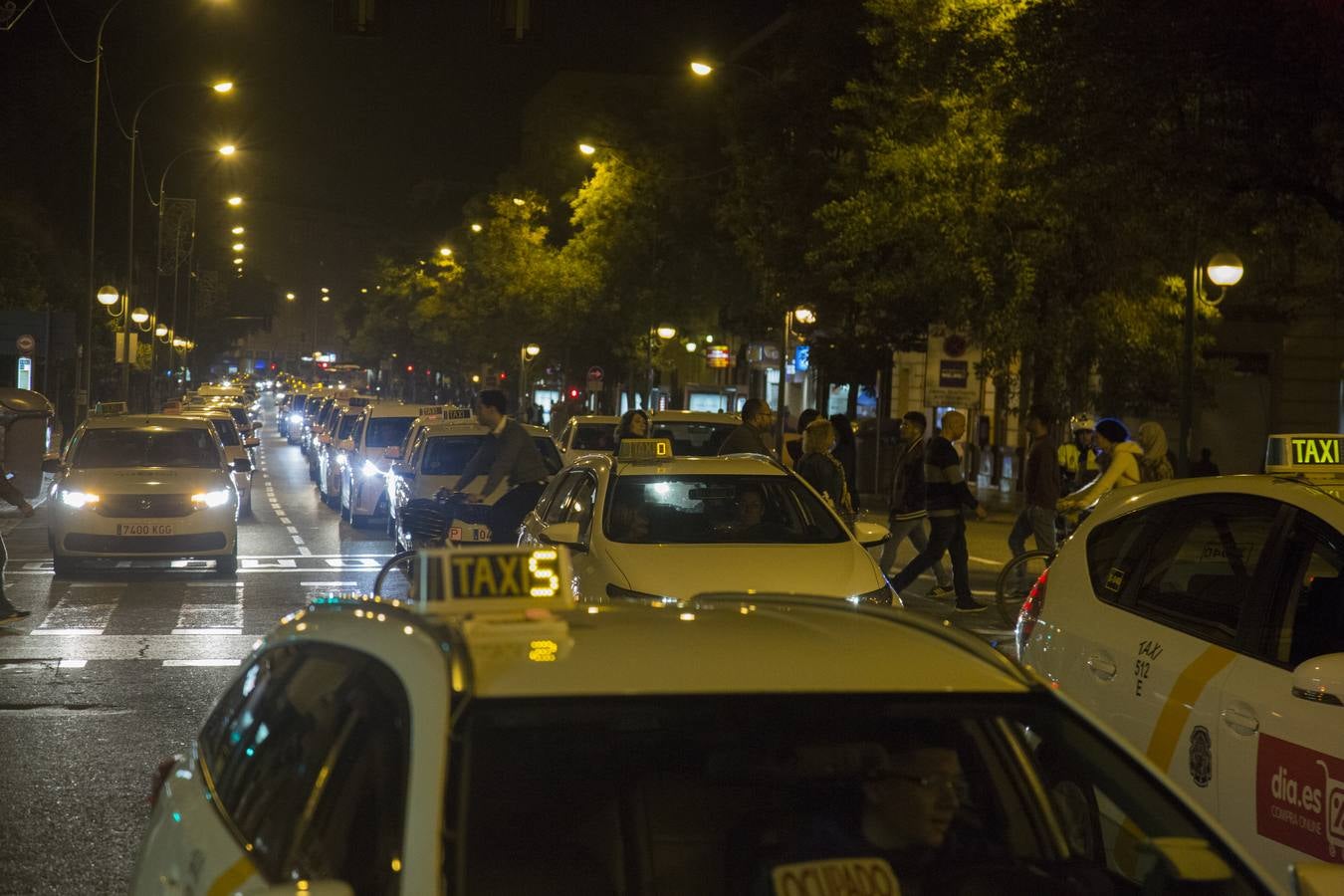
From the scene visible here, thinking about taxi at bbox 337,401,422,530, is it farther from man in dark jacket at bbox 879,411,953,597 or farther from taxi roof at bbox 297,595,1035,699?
taxi roof at bbox 297,595,1035,699

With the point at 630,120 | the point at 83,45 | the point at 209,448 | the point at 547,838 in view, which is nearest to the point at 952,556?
the point at 209,448

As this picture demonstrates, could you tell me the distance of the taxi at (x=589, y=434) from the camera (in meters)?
27.5

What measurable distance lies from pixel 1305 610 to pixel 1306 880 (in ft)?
9.95

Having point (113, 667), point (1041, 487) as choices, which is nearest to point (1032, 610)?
point (113, 667)

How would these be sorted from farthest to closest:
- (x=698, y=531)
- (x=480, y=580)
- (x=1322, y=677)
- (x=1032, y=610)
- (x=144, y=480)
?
1. (x=144, y=480)
2. (x=698, y=531)
3. (x=1032, y=610)
4. (x=1322, y=677)
5. (x=480, y=580)

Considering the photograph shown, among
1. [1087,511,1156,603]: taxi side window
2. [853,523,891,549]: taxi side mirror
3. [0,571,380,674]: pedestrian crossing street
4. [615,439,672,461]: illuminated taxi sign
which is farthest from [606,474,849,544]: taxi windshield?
[1087,511,1156,603]: taxi side window

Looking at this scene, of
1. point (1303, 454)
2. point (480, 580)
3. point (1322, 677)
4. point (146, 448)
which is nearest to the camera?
point (480, 580)

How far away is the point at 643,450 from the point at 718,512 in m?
0.95

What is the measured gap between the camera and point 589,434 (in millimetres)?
28062

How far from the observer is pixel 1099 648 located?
265 inches

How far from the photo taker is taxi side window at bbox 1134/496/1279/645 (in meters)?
6.19

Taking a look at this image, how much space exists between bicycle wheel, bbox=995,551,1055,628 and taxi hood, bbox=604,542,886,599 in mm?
5395

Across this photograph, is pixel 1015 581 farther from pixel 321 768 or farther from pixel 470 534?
pixel 321 768

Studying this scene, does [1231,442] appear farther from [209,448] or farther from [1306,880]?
[1306,880]
